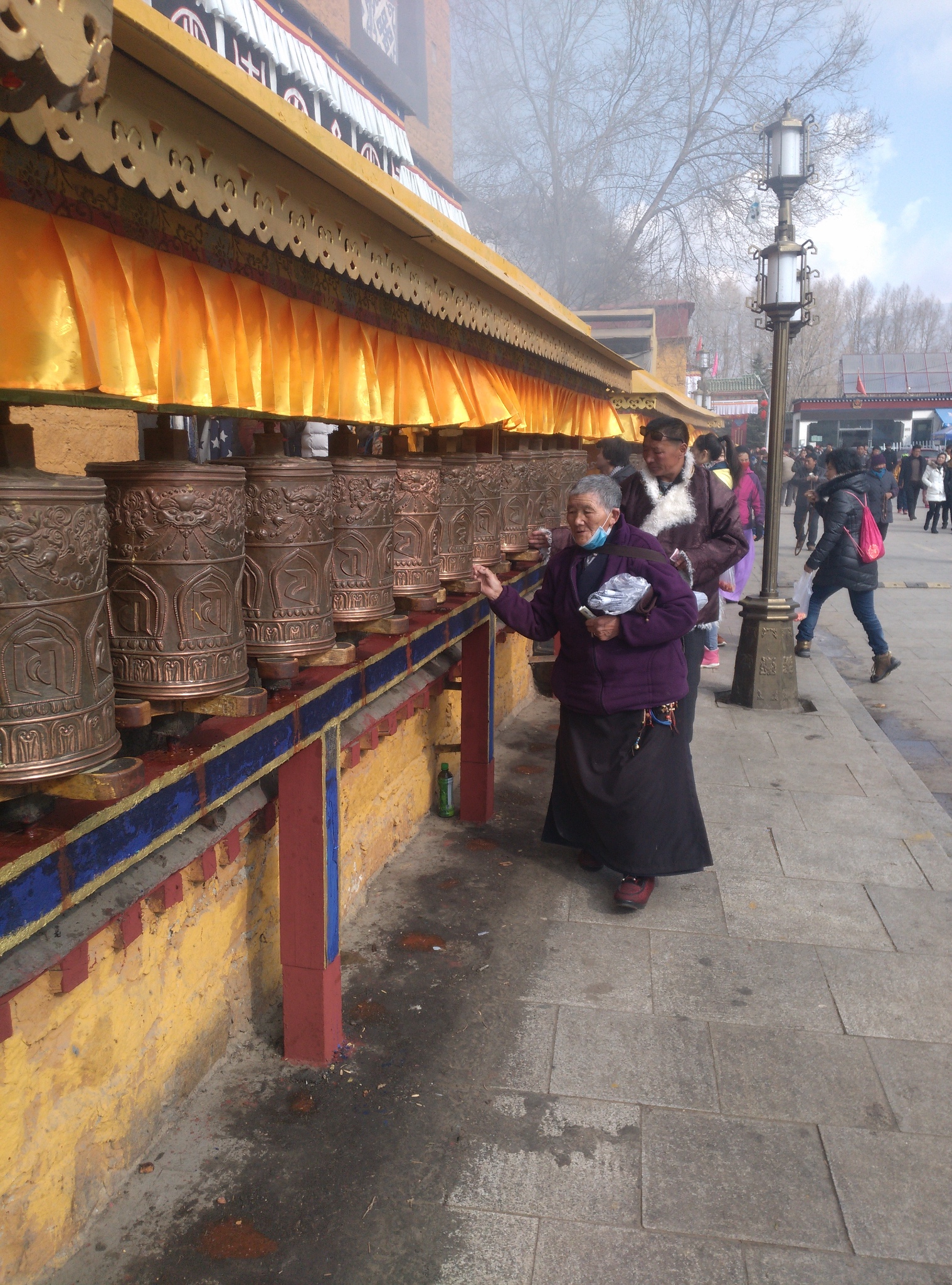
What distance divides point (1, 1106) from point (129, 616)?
1121mm

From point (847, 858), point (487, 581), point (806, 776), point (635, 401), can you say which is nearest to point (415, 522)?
point (487, 581)

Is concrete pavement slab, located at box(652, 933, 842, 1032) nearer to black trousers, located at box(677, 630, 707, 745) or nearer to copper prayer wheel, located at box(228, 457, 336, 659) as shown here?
black trousers, located at box(677, 630, 707, 745)

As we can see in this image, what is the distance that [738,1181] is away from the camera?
8.73ft

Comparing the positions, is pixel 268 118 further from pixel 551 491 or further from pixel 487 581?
pixel 551 491

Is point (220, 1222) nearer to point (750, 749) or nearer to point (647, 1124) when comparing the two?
point (647, 1124)

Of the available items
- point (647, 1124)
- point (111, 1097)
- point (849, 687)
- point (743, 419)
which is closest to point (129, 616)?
point (111, 1097)

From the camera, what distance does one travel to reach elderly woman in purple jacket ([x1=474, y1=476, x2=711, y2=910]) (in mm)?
3949

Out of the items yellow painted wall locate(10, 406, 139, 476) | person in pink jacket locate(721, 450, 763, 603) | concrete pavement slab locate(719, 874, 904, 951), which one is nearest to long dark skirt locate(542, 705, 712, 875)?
concrete pavement slab locate(719, 874, 904, 951)

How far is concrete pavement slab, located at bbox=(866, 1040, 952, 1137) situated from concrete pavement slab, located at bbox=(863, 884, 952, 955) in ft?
2.42

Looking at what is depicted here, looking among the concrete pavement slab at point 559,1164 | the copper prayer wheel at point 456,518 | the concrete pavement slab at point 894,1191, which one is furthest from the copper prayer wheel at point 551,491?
the concrete pavement slab at point 894,1191

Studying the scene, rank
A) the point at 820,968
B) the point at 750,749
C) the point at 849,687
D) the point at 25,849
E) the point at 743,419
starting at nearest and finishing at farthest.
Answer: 1. the point at 25,849
2. the point at 820,968
3. the point at 750,749
4. the point at 849,687
5. the point at 743,419

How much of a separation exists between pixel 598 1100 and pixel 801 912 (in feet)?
5.50

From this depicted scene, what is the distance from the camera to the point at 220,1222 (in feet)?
8.13

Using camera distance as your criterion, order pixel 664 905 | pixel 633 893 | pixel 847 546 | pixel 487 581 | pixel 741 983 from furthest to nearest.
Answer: pixel 847 546
pixel 664 905
pixel 633 893
pixel 487 581
pixel 741 983
